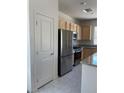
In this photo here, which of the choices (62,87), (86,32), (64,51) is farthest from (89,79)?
(86,32)

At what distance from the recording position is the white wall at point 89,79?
2.26 m

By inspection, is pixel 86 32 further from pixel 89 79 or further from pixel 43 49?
pixel 89 79

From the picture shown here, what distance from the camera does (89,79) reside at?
233cm

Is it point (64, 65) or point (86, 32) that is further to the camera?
point (86, 32)

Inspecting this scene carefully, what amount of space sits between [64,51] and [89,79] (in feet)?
8.38

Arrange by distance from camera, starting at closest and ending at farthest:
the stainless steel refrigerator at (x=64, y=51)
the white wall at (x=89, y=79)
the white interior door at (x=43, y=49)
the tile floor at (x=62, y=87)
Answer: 1. the white wall at (x=89, y=79)
2. the tile floor at (x=62, y=87)
3. the white interior door at (x=43, y=49)
4. the stainless steel refrigerator at (x=64, y=51)

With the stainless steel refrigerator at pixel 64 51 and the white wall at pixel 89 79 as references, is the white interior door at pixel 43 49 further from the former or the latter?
the white wall at pixel 89 79

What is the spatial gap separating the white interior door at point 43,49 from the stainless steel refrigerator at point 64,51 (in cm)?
57

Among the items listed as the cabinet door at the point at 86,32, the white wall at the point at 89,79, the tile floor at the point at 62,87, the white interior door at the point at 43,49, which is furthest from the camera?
the cabinet door at the point at 86,32

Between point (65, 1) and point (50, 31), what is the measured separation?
4.20 feet

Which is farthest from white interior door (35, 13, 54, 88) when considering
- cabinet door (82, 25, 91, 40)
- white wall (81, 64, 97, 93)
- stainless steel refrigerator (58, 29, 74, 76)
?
cabinet door (82, 25, 91, 40)

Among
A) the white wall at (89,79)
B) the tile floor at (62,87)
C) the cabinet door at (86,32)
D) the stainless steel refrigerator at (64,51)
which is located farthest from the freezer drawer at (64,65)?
the cabinet door at (86,32)
